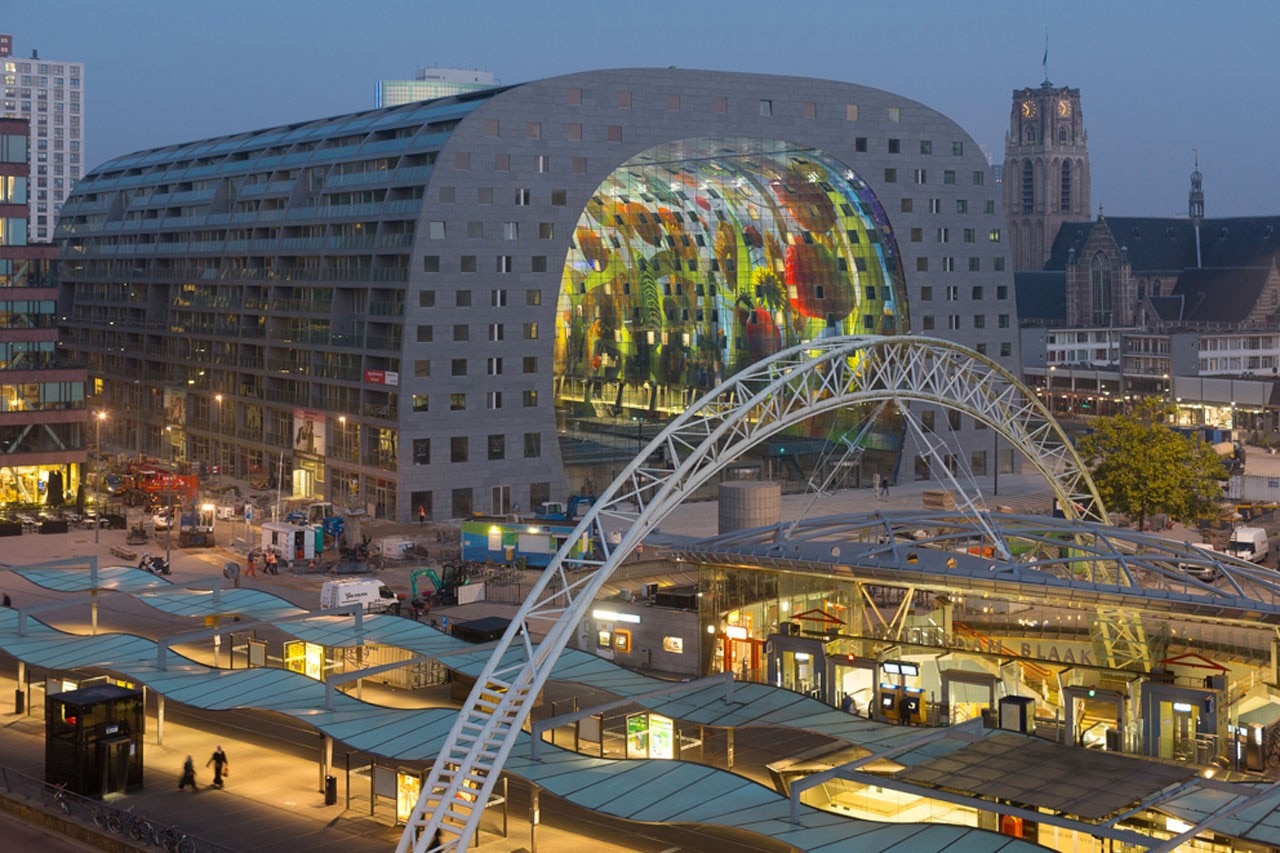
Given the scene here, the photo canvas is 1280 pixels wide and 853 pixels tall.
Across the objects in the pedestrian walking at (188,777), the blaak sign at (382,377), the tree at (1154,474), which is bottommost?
the pedestrian walking at (188,777)

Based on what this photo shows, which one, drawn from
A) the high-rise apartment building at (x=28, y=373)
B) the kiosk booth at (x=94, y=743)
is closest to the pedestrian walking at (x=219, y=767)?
the kiosk booth at (x=94, y=743)

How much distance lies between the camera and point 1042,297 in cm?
19362

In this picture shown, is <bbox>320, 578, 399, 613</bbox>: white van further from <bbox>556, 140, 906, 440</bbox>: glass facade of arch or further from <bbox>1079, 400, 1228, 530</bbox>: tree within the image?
<bbox>1079, 400, 1228, 530</bbox>: tree

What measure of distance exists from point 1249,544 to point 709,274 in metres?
37.4

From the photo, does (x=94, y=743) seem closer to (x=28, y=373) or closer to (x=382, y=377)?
(x=382, y=377)

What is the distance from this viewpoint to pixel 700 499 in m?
95.1

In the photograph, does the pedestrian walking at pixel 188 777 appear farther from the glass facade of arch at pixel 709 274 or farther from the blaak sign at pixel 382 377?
the glass facade of arch at pixel 709 274

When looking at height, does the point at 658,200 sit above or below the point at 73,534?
above

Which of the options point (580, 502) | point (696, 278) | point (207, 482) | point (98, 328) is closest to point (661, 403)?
point (696, 278)

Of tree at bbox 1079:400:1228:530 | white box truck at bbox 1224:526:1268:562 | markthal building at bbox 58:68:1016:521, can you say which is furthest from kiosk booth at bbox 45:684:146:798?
tree at bbox 1079:400:1228:530

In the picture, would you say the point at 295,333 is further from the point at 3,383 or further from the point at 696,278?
the point at 696,278

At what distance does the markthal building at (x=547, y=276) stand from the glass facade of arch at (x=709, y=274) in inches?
6.5

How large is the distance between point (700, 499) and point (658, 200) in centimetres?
1759

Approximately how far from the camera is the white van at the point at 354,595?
62.4 meters
